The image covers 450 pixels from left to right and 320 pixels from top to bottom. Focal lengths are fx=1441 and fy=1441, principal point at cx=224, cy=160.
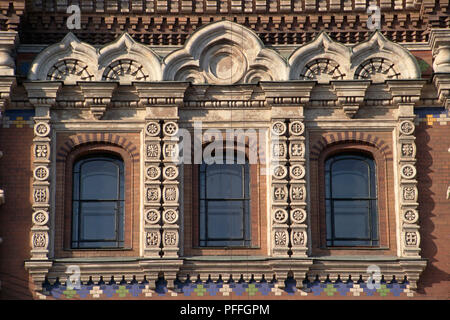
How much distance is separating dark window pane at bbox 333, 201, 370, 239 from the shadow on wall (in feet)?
2.84

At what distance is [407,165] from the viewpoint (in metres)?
22.0

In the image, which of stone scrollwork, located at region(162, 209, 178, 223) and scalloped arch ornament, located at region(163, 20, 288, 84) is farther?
scalloped arch ornament, located at region(163, 20, 288, 84)

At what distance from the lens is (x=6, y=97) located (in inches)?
872

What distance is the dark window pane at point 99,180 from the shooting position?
22250 millimetres

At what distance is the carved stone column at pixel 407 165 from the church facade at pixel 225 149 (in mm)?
22

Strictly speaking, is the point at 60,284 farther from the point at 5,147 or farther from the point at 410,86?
the point at 410,86

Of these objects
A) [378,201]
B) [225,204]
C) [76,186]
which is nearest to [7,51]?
[76,186]

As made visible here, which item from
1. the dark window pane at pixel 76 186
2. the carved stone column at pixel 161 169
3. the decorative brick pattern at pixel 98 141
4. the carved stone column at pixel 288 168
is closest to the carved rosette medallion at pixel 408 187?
the carved stone column at pixel 288 168

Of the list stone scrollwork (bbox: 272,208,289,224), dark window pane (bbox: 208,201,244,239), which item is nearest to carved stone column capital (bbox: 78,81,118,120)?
dark window pane (bbox: 208,201,244,239)

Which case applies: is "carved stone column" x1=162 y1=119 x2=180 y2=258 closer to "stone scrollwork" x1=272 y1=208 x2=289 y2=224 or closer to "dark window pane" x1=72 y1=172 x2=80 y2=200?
"dark window pane" x1=72 y1=172 x2=80 y2=200

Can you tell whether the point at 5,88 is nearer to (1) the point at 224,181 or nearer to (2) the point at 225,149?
(2) the point at 225,149

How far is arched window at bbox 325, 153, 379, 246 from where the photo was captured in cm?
2209
